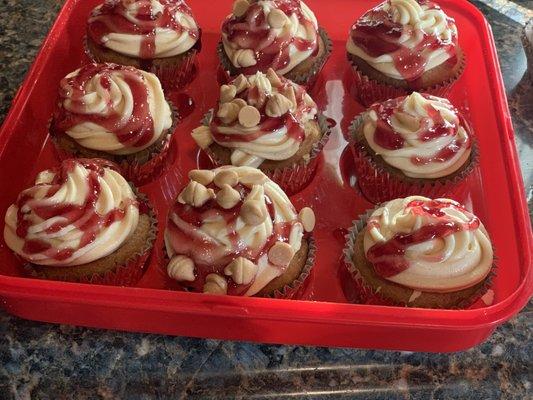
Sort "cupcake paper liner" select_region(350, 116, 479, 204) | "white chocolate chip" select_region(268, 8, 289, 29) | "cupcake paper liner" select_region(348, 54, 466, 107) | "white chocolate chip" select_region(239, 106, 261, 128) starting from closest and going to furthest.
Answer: "white chocolate chip" select_region(239, 106, 261, 128), "cupcake paper liner" select_region(350, 116, 479, 204), "white chocolate chip" select_region(268, 8, 289, 29), "cupcake paper liner" select_region(348, 54, 466, 107)

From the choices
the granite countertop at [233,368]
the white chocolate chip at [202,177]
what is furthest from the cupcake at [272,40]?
the granite countertop at [233,368]

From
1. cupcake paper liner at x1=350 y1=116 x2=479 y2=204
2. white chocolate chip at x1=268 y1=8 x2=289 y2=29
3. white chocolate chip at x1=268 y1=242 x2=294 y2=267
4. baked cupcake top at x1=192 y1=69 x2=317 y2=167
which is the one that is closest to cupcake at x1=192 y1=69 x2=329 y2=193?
baked cupcake top at x1=192 y1=69 x2=317 y2=167

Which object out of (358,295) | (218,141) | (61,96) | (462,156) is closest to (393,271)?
(358,295)

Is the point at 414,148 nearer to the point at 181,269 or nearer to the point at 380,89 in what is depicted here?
the point at 380,89

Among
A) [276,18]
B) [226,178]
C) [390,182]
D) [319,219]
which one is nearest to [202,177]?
[226,178]

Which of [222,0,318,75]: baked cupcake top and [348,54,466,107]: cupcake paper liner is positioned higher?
[222,0,318,75]: baked cupcake top

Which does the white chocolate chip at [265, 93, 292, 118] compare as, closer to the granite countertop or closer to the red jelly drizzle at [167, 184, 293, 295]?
the red jelly drizzle at [167, 184, 293, 295]

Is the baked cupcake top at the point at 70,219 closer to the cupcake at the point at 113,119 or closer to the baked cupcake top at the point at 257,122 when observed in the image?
the cupcake at the point at 113,119
